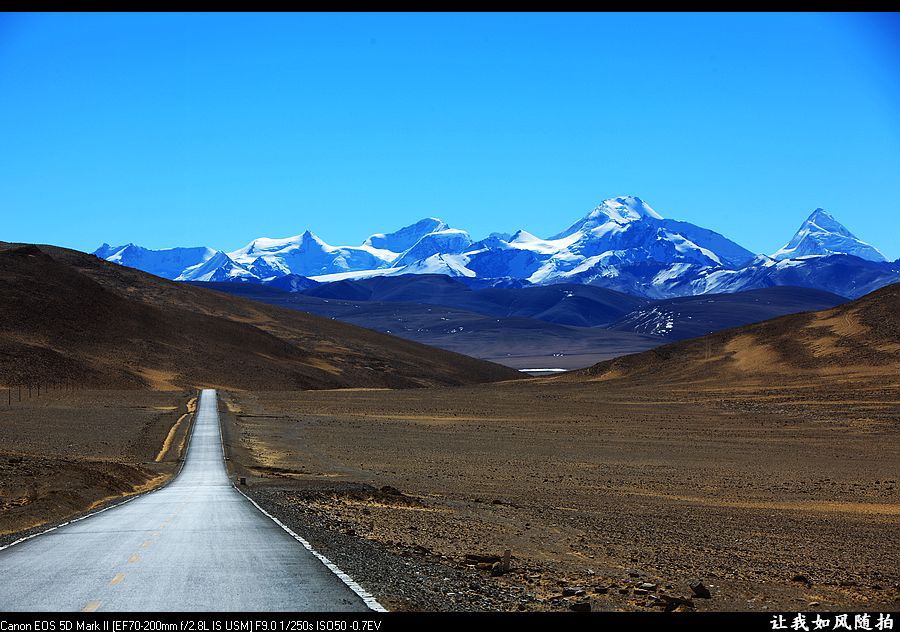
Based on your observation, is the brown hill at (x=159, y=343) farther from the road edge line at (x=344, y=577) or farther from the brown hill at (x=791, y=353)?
the road edge line at (x=344, y=577)

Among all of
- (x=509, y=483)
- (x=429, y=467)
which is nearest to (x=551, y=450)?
(x=429, y=467)

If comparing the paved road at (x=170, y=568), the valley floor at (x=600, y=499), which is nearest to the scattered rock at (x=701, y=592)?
the valley floor at (x=600, y=499)

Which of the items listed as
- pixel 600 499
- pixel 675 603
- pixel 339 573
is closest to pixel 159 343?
pixel 600 499

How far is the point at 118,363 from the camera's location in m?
124

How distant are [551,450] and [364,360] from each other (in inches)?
4489

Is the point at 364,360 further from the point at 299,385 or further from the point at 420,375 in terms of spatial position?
the point at 299,385

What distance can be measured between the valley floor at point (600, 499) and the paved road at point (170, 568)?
0.99 m

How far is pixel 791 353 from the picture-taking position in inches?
4353

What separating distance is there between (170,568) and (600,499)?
20.1 metres

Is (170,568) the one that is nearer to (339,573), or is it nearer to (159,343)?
(339,573)

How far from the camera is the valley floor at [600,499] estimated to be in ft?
50.2

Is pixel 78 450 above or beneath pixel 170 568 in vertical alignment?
beneath

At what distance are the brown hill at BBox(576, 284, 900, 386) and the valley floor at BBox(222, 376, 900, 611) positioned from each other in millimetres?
17372

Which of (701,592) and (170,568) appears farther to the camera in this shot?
(170,568)
